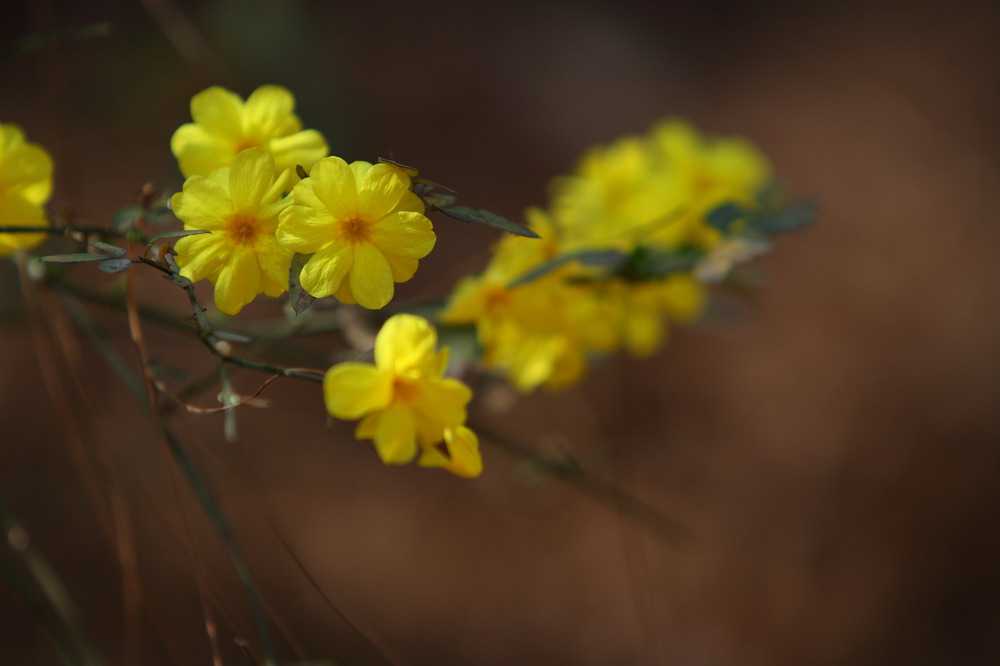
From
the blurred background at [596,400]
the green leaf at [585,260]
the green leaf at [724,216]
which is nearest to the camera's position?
the green leaf at [585,260]

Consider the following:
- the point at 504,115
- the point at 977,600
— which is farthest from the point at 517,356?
the point at 504,115

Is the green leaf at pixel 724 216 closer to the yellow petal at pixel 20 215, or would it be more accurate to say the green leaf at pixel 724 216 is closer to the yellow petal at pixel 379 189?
the yellow petal at pixel 379 189

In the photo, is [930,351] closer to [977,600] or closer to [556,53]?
[977,600]

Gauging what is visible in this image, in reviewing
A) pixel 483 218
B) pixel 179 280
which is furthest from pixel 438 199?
pixel 179 280

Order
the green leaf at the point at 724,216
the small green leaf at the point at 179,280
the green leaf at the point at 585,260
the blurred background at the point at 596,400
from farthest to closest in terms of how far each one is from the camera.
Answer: the blurred background at the point at 596,400, the green leaf at the point at 724,216, the green leaf at the point at 585,260, the small green leaf at the point at 179,280

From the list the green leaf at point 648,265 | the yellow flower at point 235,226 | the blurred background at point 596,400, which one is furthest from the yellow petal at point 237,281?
the blurred background at point 596,400

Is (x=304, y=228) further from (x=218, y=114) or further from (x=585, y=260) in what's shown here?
(x=585, y=260)

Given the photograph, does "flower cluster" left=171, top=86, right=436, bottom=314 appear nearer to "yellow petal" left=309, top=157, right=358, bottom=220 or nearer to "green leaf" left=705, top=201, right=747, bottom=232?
"yellow petal" left=309, top=157, right=358, bottom=220

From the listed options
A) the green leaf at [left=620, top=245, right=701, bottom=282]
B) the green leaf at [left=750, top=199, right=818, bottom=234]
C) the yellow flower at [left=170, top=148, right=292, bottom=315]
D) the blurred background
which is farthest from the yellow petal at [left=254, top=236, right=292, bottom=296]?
the blurred background

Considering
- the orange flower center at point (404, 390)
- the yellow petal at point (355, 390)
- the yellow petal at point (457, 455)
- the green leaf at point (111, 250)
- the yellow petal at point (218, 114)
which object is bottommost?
the yellow petal at point (457, 455)
